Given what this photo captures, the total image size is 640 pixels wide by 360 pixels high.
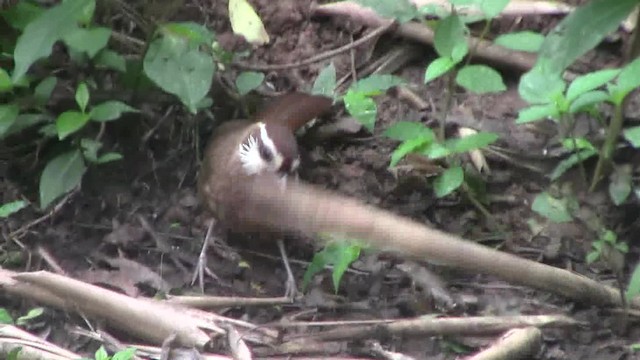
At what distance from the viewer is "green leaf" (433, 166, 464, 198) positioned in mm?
2648

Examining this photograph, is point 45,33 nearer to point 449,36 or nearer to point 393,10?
point 393,10

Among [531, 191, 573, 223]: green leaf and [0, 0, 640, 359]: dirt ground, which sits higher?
[531, 191, 573, 223]: green leaf

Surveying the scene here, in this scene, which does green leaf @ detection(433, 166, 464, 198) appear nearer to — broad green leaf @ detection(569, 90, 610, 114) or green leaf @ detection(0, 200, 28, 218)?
broad green leaf @ detection(569, 90, 610, 114)

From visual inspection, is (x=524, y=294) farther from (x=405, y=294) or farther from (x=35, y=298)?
(x=35, y=298)

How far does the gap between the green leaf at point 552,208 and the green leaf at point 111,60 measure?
4.26ft

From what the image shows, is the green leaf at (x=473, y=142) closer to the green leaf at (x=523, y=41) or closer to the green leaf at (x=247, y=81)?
the green leaf at (x=523, y=41)

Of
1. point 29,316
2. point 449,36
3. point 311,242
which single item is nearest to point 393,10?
point 449,36

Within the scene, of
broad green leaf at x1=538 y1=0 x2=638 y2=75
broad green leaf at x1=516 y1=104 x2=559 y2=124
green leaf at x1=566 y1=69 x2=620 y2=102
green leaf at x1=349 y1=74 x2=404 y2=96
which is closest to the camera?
broad green leaf at x1=538 y1=0 x2=638 y2=75

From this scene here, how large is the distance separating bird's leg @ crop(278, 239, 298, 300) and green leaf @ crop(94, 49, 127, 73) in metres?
0.73

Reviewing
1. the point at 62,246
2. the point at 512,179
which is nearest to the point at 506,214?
the point at 512,179

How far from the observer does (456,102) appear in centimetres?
317

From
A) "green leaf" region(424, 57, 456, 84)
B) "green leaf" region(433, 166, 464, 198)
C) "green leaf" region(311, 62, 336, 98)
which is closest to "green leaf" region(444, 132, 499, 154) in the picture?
"green leaf" region(433, 166, 464, 198)

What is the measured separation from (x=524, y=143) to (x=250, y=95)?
3.03 ft

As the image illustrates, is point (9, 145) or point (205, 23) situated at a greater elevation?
point (205, 23)
